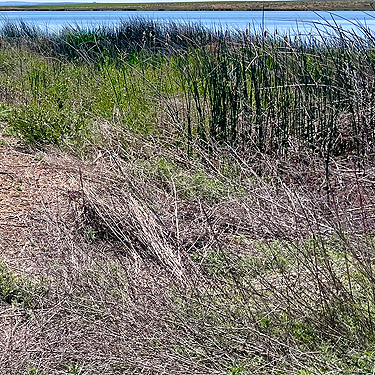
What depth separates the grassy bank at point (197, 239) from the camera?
2451mm

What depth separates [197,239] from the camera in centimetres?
363

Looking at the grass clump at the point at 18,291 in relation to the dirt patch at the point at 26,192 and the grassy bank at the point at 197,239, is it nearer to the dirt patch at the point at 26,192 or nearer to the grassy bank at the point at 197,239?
the grassy bank at the point at 197,239

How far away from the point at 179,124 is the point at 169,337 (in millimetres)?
3430

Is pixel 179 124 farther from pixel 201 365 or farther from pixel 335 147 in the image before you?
pixel 201 365

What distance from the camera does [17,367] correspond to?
7.97 ft

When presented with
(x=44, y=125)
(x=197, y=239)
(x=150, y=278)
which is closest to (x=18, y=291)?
(x=150, y=278)

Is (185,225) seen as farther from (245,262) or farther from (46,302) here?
(46,302)

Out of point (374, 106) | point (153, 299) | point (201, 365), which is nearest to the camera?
point (201, 365)

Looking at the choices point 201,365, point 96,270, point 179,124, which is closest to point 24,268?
point 96,270

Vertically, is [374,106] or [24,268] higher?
[374,106]

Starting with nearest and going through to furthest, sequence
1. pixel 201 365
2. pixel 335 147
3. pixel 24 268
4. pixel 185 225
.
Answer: pixel 201 365
pixel 24 268
pixel 185 225
pixel 335 147

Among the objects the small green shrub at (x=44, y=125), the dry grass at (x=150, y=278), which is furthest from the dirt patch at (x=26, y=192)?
the small green shrub at (x=44, y=125)

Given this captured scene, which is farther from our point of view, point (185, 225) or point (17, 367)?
point (185, 225)

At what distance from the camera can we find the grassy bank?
8.04ft
